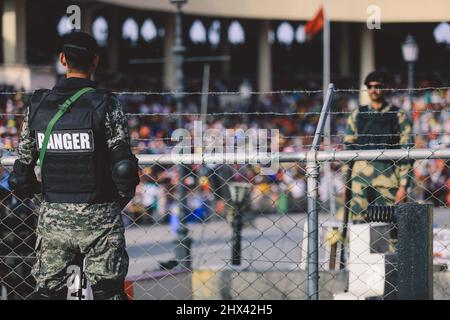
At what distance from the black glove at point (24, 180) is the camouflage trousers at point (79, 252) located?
6.8 inches

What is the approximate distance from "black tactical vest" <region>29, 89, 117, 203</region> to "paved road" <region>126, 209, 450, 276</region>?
1.31 metres

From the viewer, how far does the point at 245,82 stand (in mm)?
33562

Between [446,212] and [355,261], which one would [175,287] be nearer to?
[355,261]

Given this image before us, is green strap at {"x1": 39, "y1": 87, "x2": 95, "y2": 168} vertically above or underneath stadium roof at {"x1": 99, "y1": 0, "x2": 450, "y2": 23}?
underneath

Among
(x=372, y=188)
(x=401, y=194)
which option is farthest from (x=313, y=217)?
(x=372, y=188)

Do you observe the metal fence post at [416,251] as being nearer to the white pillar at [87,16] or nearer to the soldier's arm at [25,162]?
the soldier's arm at [25,162]

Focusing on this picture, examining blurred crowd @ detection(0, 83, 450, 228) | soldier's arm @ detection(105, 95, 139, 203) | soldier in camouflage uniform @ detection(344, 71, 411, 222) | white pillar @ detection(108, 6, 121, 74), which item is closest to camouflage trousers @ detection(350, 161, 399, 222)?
soldier in camouflage uniform @ detection(344, 71, 411, 222)

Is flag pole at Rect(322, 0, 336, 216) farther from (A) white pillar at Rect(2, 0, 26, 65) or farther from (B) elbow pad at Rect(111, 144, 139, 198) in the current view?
(A) white pillar at Rect(2, 0, 26, 65)

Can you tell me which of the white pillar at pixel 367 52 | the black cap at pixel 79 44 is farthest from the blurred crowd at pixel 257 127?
the white pillar at pixel 367 52

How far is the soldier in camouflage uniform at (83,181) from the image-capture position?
3.88 metres

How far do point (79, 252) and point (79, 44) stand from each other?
3.31 feet

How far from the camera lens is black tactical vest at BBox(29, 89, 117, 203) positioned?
153 inches

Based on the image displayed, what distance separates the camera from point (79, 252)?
3.99 metres

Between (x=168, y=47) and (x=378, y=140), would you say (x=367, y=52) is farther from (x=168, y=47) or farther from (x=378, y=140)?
(x=378, y=140)
